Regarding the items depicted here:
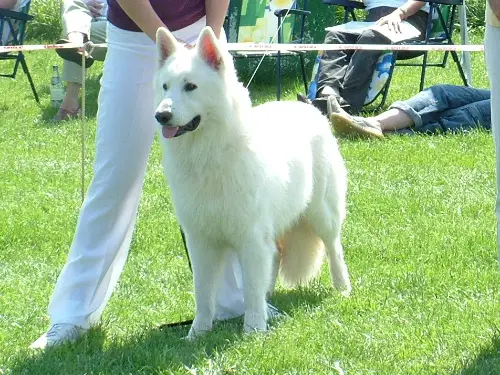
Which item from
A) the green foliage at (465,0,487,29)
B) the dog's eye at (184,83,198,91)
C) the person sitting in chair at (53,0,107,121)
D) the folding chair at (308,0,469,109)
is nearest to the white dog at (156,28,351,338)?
the dog's eye at (184,83,198,91)

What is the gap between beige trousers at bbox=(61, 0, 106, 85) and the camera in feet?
33.3

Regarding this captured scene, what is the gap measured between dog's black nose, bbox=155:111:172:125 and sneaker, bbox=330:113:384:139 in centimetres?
441

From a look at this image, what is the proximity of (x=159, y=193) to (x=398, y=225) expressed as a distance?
Answer: 6.11 feet

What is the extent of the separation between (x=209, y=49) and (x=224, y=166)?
508 millimetres

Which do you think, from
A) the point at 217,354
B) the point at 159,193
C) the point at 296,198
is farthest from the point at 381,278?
the point at 159,193

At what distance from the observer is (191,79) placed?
3982 mm

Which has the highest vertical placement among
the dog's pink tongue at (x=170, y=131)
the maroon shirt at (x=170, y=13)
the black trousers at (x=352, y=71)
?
the maroon shirt at (x=170, y=13)

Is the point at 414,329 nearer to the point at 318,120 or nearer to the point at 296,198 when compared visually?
the point at 296,198

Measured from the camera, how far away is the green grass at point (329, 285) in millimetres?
3869

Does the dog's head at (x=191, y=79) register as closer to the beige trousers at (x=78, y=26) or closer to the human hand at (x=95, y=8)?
the beige trousers at (x=78, y=26)

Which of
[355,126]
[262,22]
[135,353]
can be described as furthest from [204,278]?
[262,22]

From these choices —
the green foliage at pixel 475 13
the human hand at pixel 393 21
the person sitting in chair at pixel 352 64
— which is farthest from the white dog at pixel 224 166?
the green foliage at pixel 475 13

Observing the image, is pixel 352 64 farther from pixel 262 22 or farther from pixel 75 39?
pixel 75 39

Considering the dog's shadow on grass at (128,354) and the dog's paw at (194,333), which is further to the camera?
the dog's paw at (194,333)
